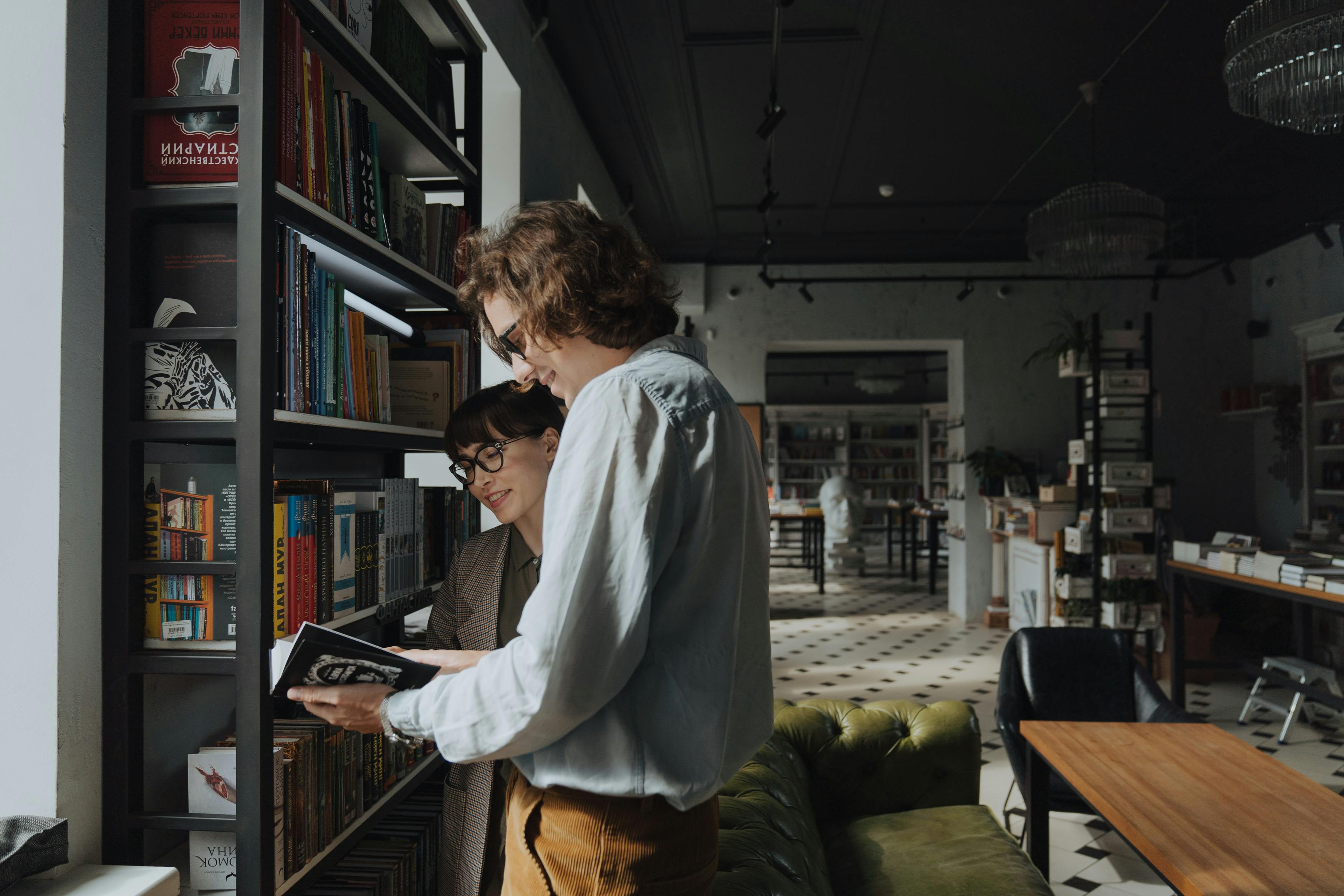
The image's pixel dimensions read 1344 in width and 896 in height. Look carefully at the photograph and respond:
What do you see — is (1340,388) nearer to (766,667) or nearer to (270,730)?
(766,667)

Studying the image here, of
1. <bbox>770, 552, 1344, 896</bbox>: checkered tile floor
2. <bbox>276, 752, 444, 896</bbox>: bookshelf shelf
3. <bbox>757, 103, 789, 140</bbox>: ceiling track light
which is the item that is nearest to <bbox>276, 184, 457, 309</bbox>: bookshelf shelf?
<bbox>276, 752, 444, 896</bbox>: bookshelf shelf

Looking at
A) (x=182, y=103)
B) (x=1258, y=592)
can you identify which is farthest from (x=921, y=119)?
(x=182, y=103)

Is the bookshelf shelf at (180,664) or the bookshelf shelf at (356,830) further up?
the bookshelf shelf at (180,664)

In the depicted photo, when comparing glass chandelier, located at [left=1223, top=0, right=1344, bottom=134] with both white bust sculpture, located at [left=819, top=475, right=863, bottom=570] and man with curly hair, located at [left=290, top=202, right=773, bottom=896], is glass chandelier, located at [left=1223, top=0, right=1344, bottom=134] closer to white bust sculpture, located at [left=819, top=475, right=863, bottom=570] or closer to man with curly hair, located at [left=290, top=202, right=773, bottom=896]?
man with curly hair, located at [left=290, top=202, right=773, bottom=896]

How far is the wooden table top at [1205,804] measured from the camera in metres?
1.87

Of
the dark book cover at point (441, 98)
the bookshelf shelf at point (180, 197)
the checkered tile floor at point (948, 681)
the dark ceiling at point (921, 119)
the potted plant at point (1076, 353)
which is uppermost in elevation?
the dark ceiling at point (921, 119)

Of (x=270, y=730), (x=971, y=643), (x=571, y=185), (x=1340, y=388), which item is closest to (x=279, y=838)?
(x=270, y=730)

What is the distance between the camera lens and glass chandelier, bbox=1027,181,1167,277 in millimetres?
4602

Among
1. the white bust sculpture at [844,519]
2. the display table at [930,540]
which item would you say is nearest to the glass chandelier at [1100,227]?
the display table at [930,540]

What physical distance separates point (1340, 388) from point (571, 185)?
6.61m

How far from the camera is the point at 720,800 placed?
1.96 metres

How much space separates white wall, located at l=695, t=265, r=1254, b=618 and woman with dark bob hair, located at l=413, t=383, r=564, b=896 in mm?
7334

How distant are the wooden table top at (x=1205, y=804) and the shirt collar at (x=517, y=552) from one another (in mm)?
1617

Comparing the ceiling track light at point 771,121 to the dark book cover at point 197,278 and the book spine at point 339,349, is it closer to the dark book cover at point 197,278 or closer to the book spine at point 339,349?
the book spine at point 339,349
